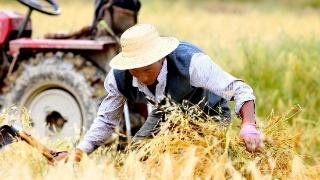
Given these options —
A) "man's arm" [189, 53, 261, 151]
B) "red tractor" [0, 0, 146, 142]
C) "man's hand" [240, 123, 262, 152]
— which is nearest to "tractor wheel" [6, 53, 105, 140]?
"red tractor" [0, 0, 146, 142]

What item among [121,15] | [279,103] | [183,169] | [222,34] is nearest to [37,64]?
[121,15]

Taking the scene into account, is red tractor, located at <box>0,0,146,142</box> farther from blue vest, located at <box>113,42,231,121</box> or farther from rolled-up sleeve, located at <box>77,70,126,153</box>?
blue vest, located at <box>113,42,231,121</box>

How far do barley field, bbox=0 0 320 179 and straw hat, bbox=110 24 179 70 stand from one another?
1.31ft

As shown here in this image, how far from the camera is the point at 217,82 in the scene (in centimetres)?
555

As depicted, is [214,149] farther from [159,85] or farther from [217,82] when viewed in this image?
[159,85]

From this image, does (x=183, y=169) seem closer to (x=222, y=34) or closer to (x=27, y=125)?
(x=27, y=125)

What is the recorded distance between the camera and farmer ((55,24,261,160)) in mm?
5457

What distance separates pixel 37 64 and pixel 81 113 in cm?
61

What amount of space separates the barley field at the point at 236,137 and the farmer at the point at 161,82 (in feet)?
0.46

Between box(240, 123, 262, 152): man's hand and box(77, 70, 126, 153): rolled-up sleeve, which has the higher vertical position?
box(240, 123, 262, 152): man's hand

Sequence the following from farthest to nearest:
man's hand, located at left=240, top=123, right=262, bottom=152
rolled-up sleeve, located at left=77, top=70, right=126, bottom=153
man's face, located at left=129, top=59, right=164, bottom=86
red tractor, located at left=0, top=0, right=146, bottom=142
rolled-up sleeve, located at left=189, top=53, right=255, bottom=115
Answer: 1. red tractor, located at left=0, top=0, right=146, bottom=142
2. rolled-up sleeve, located at left=77, top=70, right=126, bottom=153
3. man's face, located at left=129, top=59, right=164, bottom=86
4. rolled-up sleeve, located at left=189, top=53, right=255, bottom=115
5. man's hand, located at left=240, top=123, right=262, bottom=152

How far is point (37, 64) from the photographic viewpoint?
8.37 meters

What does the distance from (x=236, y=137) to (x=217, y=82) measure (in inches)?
17.4

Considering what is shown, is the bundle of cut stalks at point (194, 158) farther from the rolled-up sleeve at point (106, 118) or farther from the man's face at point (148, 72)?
the rolled-up sleeve at point (106, 118)
